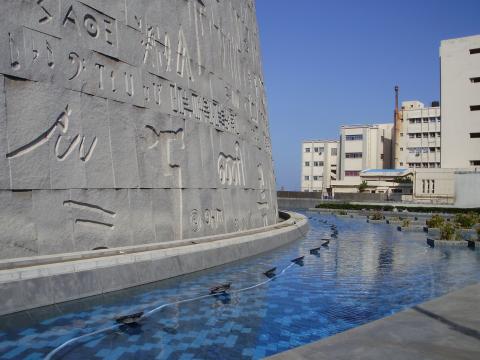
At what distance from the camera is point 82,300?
26.5 ft

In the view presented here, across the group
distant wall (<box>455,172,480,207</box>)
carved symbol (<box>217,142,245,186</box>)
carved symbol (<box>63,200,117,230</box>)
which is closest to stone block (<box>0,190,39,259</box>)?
carved symbol (<box>63,200,117,230</box>)

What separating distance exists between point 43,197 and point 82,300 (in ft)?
6.34

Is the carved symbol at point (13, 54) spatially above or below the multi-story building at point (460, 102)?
below

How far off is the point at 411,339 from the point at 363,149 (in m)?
73.0

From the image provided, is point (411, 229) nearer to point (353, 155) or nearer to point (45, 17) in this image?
point (45, 17)

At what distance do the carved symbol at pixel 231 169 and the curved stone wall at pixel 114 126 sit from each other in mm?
66

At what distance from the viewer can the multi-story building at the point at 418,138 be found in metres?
70.8

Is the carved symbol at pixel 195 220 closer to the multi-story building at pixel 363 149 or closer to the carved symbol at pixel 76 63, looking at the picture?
the carved symbol at pixel 76 63

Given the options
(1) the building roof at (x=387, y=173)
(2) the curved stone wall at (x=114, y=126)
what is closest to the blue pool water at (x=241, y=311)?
(2) the curved stone wall at (x=114, y=126)

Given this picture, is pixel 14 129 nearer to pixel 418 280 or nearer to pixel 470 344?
pixel 470 344

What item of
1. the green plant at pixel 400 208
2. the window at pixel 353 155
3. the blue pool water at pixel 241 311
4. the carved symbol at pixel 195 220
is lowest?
the blue pool water at pixel 241 311

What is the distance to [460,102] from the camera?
5112 centimetres

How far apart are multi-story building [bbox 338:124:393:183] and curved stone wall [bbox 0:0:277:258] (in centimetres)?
6248

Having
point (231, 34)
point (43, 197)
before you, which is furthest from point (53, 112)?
point (231, 34)
